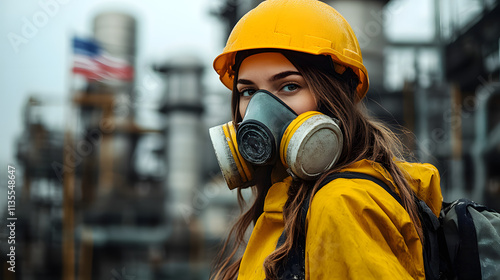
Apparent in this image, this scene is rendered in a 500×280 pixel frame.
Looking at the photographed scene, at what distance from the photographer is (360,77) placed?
70.7 inches

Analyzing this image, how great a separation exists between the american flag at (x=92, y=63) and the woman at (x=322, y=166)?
410 inches

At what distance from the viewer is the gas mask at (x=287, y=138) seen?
4.76ft

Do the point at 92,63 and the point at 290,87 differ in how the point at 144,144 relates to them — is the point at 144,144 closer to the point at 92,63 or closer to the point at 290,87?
the point at 92,63

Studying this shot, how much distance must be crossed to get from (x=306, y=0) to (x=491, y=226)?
3.16 feet

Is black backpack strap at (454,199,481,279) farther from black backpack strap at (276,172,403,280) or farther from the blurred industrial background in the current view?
the blurred industrial background

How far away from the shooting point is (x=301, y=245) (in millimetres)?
1306

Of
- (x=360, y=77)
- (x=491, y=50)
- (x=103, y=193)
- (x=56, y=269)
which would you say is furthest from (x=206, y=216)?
(x=360, y=77)

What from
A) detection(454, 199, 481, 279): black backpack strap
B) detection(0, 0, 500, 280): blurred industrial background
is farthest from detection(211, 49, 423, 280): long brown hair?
detection(0, 0, 500, 280): blurred industrial background

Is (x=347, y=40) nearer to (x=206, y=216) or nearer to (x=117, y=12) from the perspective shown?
(x=206, y=216)

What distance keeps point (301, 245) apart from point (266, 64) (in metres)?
0.63

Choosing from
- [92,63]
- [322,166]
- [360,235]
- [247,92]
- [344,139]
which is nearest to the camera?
[360,235]

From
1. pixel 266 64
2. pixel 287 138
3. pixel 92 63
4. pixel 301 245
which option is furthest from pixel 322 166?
pixel 92 63

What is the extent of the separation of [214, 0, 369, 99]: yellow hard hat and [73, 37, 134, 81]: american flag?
10507 mm

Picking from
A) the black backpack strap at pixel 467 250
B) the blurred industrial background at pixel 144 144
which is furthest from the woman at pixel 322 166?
the blurred industrial background at pixel 144 144
